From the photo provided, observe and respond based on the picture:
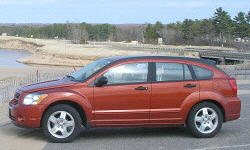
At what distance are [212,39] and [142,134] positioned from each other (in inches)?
4187

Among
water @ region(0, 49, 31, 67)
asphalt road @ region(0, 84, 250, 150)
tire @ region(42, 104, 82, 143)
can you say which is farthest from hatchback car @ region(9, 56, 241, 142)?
water @ region(0, 49, 31, 67)

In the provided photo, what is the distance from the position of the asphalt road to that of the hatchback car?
274 mm

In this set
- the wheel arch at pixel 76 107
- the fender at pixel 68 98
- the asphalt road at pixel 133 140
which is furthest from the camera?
the wheel arch at pixel 76 107

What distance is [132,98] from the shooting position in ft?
27.6

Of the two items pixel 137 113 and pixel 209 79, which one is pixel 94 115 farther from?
pixel 209 79

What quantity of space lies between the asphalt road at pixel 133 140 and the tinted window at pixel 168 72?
115 cm

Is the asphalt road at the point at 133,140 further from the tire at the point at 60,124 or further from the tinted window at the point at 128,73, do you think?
the tinted window at the point at 128,73

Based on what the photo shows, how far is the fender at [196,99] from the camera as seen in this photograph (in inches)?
341

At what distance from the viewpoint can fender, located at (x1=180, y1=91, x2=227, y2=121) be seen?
28.4ft

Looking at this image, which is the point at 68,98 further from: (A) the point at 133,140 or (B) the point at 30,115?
(A) the point at 133,140

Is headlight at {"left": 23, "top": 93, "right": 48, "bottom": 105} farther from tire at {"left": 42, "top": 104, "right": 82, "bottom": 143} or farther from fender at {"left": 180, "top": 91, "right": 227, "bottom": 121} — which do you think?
fender at {"left": 180, "top": 91, "right": 227, "bottom": 121}

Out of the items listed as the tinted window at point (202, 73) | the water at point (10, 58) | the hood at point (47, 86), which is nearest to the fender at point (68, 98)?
the hood at point (47, 86)

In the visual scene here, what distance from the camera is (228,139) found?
8.73 metres

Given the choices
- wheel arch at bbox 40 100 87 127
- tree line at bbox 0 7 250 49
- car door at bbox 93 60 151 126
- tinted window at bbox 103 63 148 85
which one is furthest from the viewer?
tree line at bbox 0 7 250 49
